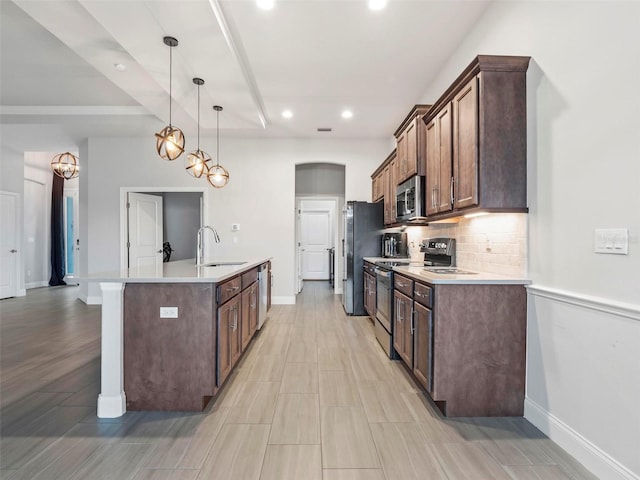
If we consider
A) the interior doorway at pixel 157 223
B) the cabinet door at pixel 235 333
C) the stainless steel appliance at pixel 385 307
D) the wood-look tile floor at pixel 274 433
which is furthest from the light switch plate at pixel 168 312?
the interior doorway at pixel 157 223

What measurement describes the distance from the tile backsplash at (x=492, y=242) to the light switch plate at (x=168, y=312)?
2.32m

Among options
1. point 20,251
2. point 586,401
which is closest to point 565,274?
point 586,401

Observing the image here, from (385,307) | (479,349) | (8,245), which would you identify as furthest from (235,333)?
(8,245)

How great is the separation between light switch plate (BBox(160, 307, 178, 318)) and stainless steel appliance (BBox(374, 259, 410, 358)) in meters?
1.93

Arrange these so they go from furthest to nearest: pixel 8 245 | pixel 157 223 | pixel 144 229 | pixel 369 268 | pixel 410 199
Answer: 1. pixel 157 223
2. pixel 8 245
3. pixel 144 229
4. pixel 369 268
5. pixel 410 199

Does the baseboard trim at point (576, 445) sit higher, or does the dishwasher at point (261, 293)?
the dishwasher at point (261, 293)

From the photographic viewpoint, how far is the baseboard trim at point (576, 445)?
150 centimetres

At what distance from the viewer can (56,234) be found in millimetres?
8086

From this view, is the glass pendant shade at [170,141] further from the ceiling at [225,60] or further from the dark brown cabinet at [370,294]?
the dark brown cabinet at [370,294]

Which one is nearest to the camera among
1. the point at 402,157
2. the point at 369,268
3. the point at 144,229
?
the point at 402,157

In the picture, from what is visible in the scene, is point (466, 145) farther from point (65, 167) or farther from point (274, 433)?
point (65, 167)

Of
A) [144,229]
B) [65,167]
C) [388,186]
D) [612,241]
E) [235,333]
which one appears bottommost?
[235,333]

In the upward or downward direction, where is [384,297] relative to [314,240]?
downward

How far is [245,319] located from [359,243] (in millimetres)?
2387
